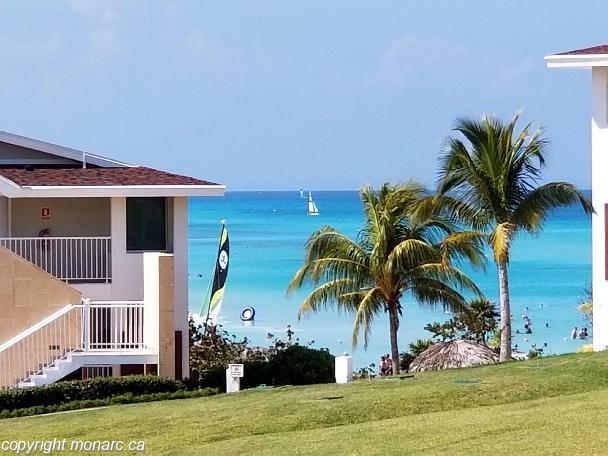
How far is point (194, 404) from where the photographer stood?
1939cm

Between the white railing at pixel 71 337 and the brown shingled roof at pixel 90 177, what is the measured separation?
2.68m

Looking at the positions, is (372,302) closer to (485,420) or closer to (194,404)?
(194,404)

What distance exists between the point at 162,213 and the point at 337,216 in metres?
106

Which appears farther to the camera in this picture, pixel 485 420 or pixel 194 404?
pixel 194 404

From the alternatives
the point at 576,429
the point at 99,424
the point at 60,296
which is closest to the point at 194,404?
the point at 99,424

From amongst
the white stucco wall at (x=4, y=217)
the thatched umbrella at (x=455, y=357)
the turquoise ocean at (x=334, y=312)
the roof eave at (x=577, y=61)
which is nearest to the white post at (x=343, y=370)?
the thatched umbrella at (x=455, y=357)

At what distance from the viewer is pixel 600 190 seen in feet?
80.6

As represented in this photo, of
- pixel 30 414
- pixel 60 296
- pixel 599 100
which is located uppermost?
pixel 599 100

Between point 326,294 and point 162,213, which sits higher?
point 162,213

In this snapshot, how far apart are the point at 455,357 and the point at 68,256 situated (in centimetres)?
786

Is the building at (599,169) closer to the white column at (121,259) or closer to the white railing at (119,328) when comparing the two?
the white railing at (119,328)

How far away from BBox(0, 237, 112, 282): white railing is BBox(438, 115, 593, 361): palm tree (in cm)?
684

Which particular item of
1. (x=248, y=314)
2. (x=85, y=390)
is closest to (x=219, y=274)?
(x=85, y=390)

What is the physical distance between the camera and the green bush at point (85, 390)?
68.4 feet
